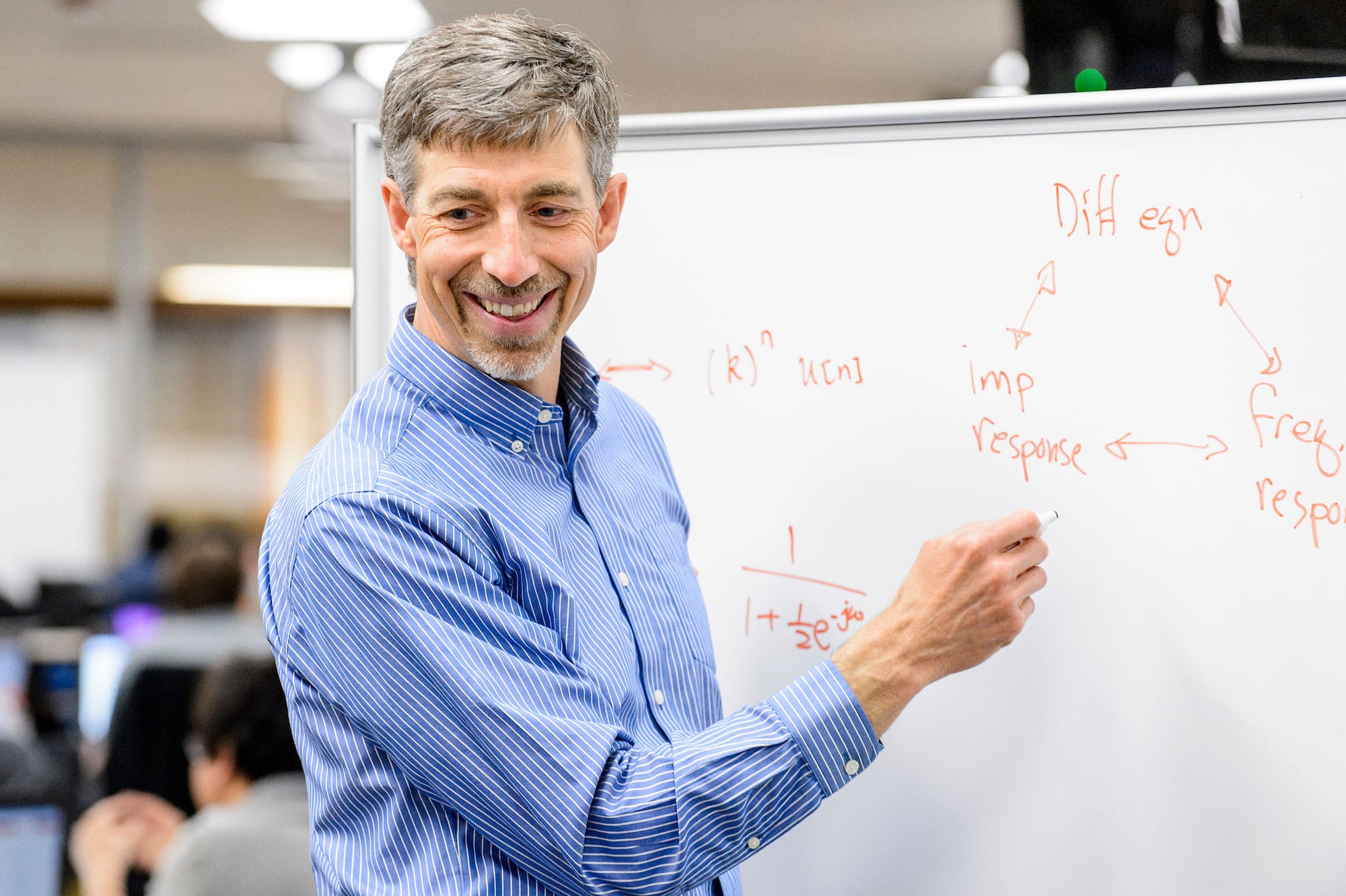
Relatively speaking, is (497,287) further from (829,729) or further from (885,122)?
(885,122)

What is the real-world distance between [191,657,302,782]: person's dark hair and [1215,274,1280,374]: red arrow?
4.99 feet

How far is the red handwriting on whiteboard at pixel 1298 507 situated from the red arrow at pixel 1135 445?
0.17 feet

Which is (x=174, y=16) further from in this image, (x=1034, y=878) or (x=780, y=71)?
(x=1034, y=878)

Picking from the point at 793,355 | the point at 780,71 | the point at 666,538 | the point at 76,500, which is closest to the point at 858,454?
the point at 793,355

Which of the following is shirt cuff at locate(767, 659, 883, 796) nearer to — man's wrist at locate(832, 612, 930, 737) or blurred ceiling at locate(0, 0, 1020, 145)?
man's wrist at locate(832, 612, 930, 737)

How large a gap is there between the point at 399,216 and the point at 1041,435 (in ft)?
2.31

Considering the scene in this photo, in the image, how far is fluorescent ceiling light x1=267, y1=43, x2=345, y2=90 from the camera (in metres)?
3.46

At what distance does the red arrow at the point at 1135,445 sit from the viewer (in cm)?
120

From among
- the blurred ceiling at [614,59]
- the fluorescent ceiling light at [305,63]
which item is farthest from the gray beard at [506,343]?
the fluorescent ceiling light at [305,63]

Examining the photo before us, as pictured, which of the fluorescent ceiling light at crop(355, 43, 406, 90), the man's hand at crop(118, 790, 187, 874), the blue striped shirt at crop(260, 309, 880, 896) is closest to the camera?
the blue striped shirt at crop(260, 309, 880, 896)

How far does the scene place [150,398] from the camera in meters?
3.77

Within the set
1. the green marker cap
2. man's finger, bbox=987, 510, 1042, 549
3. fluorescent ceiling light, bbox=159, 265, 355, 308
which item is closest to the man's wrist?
man's finger, bbox=987, 510, 1042, 549

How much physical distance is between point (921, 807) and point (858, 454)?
40cm

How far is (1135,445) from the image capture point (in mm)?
1225
